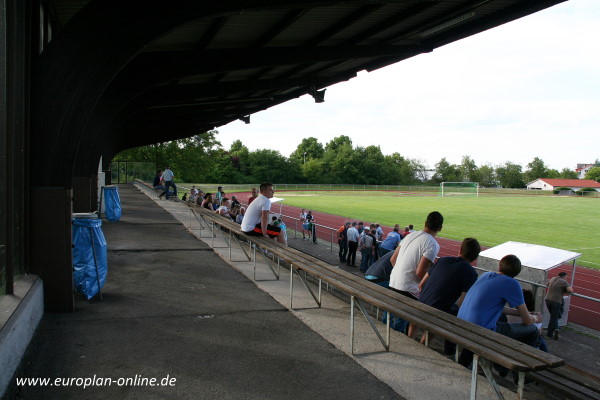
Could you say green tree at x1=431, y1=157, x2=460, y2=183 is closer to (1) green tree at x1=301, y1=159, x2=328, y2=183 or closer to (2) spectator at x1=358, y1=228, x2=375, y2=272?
(1) green tree at x1=301, y1=159, x2=328, y2=183

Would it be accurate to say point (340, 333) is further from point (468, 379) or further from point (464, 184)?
point (464, 184)

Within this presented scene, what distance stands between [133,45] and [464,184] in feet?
339

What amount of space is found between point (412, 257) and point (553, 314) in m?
6.73

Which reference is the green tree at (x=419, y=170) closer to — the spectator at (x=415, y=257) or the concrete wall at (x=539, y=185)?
the concrete wall at (x=539, y=185)

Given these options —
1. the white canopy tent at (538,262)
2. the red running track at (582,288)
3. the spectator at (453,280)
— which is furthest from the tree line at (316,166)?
the spectator at (453,280)

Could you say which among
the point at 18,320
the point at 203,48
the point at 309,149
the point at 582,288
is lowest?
the point at 582,288

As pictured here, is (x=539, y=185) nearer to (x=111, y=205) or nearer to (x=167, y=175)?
(x=167, y=175)

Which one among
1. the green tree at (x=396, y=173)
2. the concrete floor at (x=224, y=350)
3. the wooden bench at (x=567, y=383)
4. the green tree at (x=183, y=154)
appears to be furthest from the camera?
the green tree at (x=396, y=173)

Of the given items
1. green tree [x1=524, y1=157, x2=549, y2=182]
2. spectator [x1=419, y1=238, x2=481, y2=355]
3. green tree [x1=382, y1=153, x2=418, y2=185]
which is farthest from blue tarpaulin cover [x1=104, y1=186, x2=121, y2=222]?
green tree [x1=524, y1=157, x2=549, y2=182]

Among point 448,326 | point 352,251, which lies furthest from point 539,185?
point 448,326

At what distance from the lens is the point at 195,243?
10391 mm

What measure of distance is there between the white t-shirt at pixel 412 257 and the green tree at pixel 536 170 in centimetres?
15728

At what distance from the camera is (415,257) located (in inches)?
199

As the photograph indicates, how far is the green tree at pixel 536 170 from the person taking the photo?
146250 mm
